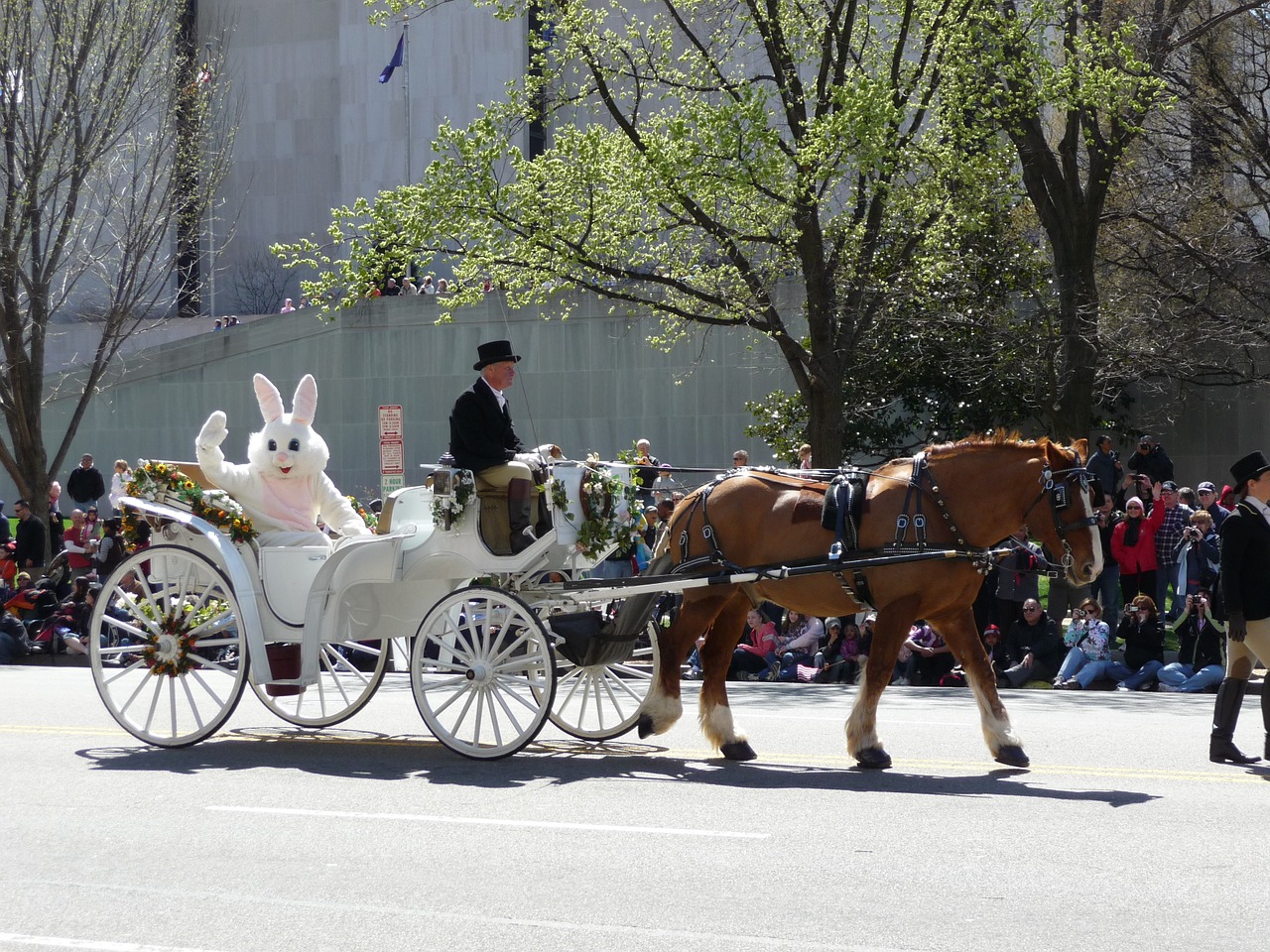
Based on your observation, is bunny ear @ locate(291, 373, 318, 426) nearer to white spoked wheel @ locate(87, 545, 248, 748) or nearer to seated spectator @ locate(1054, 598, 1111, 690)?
white spoked wheel @ locate(87, 545, 248, 748)

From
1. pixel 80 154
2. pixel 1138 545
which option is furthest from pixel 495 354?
pixel 80 154

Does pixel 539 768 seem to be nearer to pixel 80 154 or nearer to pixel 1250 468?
pixel 1250 468

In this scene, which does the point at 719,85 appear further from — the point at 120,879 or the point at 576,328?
the point at 120,879

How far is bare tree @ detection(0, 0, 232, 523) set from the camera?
2311 centimetres

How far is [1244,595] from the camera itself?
377 inches

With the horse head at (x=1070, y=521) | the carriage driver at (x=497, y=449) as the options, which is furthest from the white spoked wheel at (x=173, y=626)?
the horse head at (x=1070, y=521)

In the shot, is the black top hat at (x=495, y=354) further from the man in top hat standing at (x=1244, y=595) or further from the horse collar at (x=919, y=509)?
the man in top hat standing at (x=1244, y=595)

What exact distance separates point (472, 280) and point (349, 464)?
10212 millimetres

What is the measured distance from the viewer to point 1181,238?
917 inches

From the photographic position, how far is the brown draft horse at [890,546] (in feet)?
31.0

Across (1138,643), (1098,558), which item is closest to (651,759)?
(1098,558)

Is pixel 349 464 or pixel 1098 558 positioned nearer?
pixel 1098 558

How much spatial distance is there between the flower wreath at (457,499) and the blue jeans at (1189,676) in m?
8.25

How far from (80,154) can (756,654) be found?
43.3 feet
